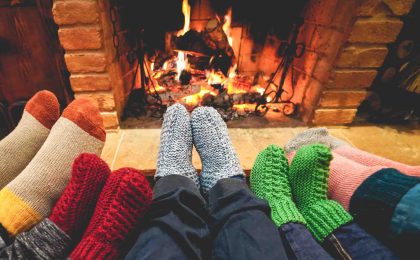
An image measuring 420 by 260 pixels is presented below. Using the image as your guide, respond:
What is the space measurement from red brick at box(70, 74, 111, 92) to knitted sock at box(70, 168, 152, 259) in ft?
2.10

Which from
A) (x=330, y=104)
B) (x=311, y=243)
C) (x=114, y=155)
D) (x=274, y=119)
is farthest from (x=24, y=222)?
(x=330, y=104)

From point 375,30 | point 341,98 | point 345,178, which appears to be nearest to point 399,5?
point 375,30

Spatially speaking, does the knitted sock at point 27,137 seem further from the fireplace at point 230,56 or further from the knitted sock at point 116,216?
the knitted sock at point 116,216

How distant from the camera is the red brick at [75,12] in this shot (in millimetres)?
845

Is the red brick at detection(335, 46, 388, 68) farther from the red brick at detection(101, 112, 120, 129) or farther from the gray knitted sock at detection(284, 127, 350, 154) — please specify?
the red brick at detection(101, 112, 120, 129)

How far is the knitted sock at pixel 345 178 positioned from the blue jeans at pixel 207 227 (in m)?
0.25

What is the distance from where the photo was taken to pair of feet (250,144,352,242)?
0.57 meters

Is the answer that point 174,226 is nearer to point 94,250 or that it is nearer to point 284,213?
point 94,250

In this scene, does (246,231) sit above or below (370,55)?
below

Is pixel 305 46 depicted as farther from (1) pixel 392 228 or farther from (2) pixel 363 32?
(1) pixel 392 228

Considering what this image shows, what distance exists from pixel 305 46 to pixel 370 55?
341 mm

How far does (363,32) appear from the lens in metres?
1.01

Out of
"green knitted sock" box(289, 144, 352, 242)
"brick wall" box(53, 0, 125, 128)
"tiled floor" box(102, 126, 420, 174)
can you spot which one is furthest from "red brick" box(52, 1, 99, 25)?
"green knitted sock" box(289, 144, 352, 242)

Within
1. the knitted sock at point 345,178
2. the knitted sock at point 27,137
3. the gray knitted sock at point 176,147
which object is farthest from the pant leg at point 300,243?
the knitted sock at point 27,137
